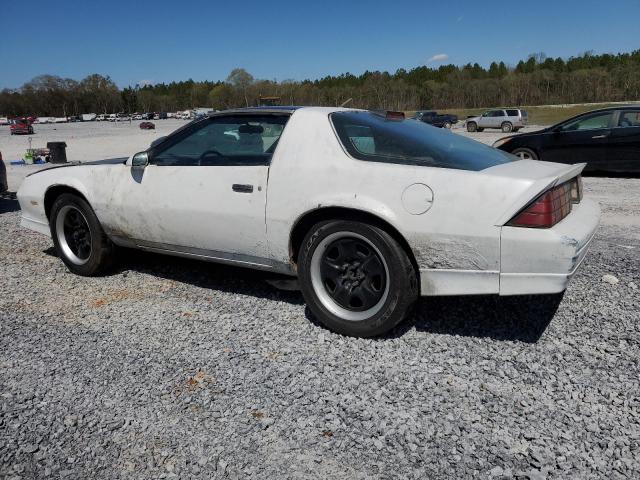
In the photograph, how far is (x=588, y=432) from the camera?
7.68 ft

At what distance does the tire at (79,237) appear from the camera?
4.55 metres

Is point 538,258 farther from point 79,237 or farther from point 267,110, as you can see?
point 79,237

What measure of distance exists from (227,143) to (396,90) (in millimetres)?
106039

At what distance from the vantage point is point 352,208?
323 centimetres

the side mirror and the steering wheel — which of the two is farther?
the side mirror

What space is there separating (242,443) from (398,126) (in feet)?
7.89

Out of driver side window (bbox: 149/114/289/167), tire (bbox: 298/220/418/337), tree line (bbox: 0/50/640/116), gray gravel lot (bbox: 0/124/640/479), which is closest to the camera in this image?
gray gravel lot (bbox: 0/124/640/479)

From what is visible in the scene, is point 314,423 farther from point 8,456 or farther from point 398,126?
point 398,126

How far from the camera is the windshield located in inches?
128

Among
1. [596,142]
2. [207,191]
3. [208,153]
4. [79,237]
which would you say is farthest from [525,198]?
[596,142]

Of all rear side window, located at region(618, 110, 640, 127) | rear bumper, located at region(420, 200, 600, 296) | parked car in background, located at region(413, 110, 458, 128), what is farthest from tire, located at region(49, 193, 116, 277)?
parked car in background, located at region(413, 110, 458, 128)

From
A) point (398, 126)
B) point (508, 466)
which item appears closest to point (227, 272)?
point (398, 126)

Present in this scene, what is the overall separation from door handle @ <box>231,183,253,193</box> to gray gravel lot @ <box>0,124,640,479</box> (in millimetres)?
883

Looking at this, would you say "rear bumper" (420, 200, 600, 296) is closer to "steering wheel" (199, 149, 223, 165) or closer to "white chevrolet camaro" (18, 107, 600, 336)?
"white chevrolet camaro" (18, 107, 600, 336)
